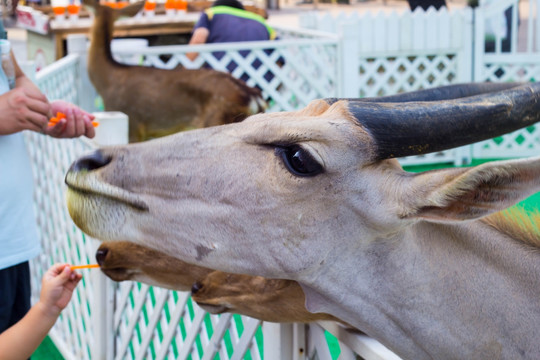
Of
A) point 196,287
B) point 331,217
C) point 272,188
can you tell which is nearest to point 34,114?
point 196,287

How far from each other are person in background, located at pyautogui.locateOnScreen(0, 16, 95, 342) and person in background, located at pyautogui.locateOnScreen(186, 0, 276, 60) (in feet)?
18.2

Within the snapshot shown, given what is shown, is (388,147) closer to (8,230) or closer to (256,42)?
(8,230)

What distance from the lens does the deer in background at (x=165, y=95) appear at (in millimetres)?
6926

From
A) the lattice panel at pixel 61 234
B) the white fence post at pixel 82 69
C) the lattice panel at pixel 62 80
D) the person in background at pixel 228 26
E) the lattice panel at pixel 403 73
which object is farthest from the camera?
the lattice panel at pixel 403 73

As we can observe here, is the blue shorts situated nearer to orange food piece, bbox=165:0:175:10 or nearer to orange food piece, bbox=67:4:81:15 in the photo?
orange food piece, bbox=67:4:81:15

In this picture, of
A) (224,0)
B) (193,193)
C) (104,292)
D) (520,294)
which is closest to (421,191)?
(520,294)

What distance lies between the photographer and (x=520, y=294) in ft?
6.44

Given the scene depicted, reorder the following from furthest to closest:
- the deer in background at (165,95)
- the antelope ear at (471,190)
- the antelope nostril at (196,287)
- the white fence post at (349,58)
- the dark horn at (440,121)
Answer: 1. the white fence post at (349,58)
2. the deer in background at (165,95)
3. the antelope nostril at (196,287)
4. the dark horn at (440,121)
5. the antelope ear at (471,190)

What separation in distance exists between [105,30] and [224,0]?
166cm

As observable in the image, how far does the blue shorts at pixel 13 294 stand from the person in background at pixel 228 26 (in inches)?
225

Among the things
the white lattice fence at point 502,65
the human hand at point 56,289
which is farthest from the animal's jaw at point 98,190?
the white lattice fence at point 502,65

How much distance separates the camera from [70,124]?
9.95ft

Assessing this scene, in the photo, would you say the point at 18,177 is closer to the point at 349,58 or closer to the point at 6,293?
the point at 6,293

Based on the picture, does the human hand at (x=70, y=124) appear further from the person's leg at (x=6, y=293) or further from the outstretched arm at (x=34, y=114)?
the person's leg at (x=6, y=293)
